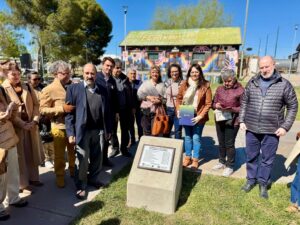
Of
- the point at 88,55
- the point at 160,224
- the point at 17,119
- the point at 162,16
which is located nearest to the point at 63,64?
the point at 17,119

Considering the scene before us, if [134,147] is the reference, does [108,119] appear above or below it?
above

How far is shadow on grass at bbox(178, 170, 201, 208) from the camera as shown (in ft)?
11.5

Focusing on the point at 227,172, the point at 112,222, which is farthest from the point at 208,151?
the point at 112,222

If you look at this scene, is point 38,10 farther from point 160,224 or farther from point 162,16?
point 160,224

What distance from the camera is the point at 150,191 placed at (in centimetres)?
314

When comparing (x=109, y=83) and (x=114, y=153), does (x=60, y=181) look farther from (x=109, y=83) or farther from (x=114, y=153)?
(x=109, y=83)

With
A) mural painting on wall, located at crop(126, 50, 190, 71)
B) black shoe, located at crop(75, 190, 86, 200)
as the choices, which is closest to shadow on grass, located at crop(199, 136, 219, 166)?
black shoe, located at crop(75, 190, 86, 200)

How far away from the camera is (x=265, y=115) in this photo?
3.30 metres

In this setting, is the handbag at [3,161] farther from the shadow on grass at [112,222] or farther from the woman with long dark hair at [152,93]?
the woman with long dark hair at [152,93]

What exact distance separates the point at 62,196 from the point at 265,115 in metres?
3.03

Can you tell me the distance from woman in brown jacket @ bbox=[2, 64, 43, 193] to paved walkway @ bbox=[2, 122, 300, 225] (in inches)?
11.0

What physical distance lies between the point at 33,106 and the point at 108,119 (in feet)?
3.44

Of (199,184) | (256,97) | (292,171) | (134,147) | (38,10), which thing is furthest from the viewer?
(38,10)

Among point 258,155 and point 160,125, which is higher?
point 160,125
